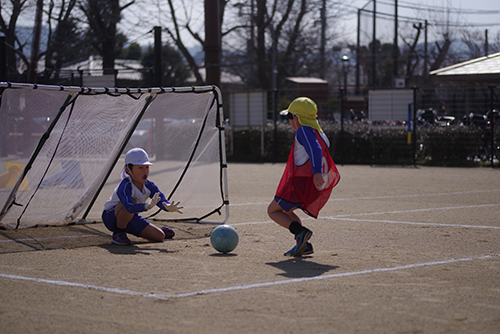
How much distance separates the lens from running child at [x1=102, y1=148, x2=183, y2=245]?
6605 millimetres

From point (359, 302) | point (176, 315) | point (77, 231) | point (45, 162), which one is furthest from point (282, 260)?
point (45, 162)

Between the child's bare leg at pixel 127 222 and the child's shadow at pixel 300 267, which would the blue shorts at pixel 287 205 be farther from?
the child's bare leg at pixel 127 222

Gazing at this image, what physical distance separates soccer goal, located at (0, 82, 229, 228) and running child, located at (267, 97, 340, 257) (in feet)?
6.13

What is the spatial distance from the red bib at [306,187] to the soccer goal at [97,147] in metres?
1.88

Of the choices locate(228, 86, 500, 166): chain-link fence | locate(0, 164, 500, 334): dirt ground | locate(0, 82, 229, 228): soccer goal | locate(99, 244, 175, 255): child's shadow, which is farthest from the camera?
locate(228, 86, 500, 166): chain-link fence

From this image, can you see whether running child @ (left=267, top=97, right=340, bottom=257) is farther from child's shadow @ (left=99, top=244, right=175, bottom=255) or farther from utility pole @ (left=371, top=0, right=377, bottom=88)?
utility pole @ (left=371, top=0, right=377, bottom=88)

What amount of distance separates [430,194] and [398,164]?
7290mm

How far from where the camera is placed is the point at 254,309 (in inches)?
155

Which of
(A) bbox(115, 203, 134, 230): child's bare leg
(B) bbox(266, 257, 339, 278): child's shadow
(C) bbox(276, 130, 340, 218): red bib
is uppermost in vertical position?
(C) bbox(276, 130, 340, 218): red bib

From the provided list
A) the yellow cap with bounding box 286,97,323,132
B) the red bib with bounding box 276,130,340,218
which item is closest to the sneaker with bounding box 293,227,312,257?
the red bib with bounding box 276,130,340,218

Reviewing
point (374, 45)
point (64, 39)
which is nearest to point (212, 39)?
point (64, 39)

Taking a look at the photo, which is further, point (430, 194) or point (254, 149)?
point (254, 149)

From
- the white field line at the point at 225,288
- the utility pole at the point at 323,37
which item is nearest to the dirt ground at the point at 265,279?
the white field line at the point at 225,288

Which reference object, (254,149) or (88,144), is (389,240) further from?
(254,149)
